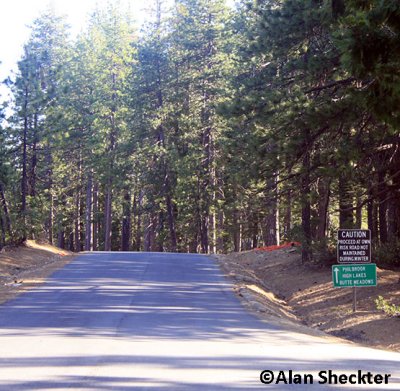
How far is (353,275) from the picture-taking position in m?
16.5

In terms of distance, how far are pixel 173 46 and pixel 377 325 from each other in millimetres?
39188

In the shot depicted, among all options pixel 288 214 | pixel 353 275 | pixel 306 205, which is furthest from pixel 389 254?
pixel 288 214

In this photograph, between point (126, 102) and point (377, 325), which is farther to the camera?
point (126, 102)

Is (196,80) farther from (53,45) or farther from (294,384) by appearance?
(294,384)

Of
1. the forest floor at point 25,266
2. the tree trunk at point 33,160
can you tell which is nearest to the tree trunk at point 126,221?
the tree trunk at point 33,160

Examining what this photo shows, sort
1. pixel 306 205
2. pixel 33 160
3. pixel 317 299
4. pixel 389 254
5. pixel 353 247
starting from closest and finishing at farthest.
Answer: pixel 353 247 < pixel 317 299 < pixel 389 254 < pixel 306 205 < pixel 33 160

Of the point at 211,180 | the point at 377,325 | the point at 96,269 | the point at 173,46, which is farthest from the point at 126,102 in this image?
the point at 377,325

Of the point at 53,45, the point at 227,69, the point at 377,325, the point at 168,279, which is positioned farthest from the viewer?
the point at 53,45

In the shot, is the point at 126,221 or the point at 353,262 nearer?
the point at 353,262

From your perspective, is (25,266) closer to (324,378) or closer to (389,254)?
(389,254)

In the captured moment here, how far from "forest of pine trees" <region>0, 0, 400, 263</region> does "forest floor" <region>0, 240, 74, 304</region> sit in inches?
61.3

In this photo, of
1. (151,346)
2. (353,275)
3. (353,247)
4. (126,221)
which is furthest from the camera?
(126,221)

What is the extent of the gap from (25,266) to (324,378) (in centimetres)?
2164

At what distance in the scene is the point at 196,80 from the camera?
157 feet
